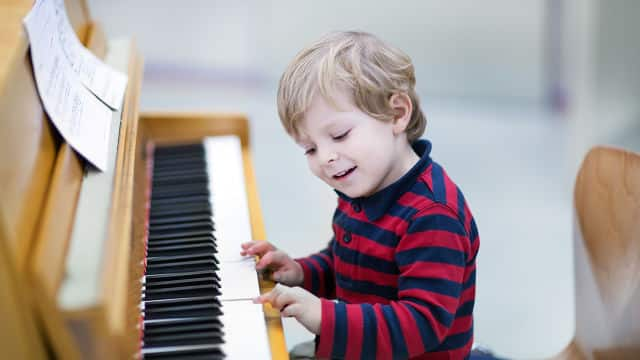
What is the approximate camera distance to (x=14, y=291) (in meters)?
1.08

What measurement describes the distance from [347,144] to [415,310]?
0.92 ft

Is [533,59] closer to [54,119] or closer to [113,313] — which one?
[54,119]

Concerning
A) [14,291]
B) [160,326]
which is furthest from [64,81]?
[14,291]

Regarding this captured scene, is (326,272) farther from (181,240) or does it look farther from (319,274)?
(181,240)

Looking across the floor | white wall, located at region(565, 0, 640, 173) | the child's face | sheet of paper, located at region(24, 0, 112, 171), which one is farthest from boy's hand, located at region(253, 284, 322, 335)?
white wall, located at region(565, 0, 640, 173)

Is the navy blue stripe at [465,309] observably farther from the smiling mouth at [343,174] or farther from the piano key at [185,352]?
the piano key at [185,352]

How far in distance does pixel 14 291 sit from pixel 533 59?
13.6ft

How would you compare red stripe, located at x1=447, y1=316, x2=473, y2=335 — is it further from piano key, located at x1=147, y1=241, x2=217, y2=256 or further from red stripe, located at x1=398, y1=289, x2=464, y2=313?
piano key, located at x1=147, y1=241, x2=217, y2=256

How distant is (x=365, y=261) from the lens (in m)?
1.66

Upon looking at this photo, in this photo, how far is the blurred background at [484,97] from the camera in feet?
10.8

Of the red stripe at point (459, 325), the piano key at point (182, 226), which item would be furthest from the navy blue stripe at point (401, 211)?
the piano key at point (182, 226)

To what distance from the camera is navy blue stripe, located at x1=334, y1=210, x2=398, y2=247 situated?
1608 millimetres

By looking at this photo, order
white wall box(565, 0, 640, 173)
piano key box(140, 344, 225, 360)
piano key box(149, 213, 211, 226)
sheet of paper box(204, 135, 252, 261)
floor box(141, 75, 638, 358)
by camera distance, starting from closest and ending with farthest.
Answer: piano key box(140, 344, 225, 360) < sheet of paper box(204, 135, 252, 261) < piano key box(149, 213, 211, 226) < floor box(141, 75, 638, 358) < white wall box(565, 0, 640, 173)

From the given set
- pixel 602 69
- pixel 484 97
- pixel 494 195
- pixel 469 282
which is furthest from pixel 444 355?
pixel 484 97
